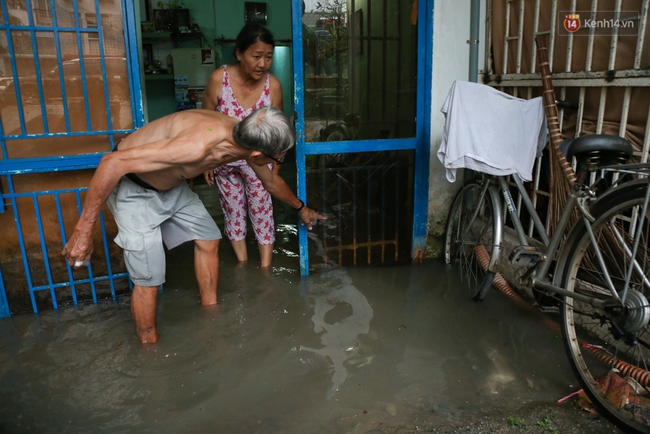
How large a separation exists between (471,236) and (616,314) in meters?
1.63

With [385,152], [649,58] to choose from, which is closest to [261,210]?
[385,152]

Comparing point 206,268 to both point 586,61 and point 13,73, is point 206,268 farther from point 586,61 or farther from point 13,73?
point 586,61

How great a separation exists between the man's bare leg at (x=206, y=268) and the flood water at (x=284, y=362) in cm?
12

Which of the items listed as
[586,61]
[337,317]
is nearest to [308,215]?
[337,317]

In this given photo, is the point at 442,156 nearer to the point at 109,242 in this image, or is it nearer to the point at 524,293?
the point at 524,293

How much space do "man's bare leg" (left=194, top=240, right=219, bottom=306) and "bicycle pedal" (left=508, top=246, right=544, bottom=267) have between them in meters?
1.90

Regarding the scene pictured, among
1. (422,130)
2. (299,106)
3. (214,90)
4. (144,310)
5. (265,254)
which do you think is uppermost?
(214,90)

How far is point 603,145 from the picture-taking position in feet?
7.25

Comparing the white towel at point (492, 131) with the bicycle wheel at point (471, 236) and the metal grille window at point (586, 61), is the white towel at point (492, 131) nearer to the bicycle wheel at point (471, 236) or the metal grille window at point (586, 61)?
the metal grille window at point (586, 61)

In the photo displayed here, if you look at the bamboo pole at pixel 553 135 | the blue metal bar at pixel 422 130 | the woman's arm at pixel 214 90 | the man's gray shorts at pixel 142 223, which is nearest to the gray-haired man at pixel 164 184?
the man's gray shorts at pixel 142 223

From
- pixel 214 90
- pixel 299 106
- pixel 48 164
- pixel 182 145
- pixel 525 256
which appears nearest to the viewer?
pixel 182 145

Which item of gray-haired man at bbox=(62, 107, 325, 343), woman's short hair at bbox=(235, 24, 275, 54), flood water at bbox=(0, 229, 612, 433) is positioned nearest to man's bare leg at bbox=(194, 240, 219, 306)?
gray-haired man at bbox=(62, 107, 325, 343)

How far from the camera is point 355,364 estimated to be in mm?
2619

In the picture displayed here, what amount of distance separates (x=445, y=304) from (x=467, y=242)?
52cm
